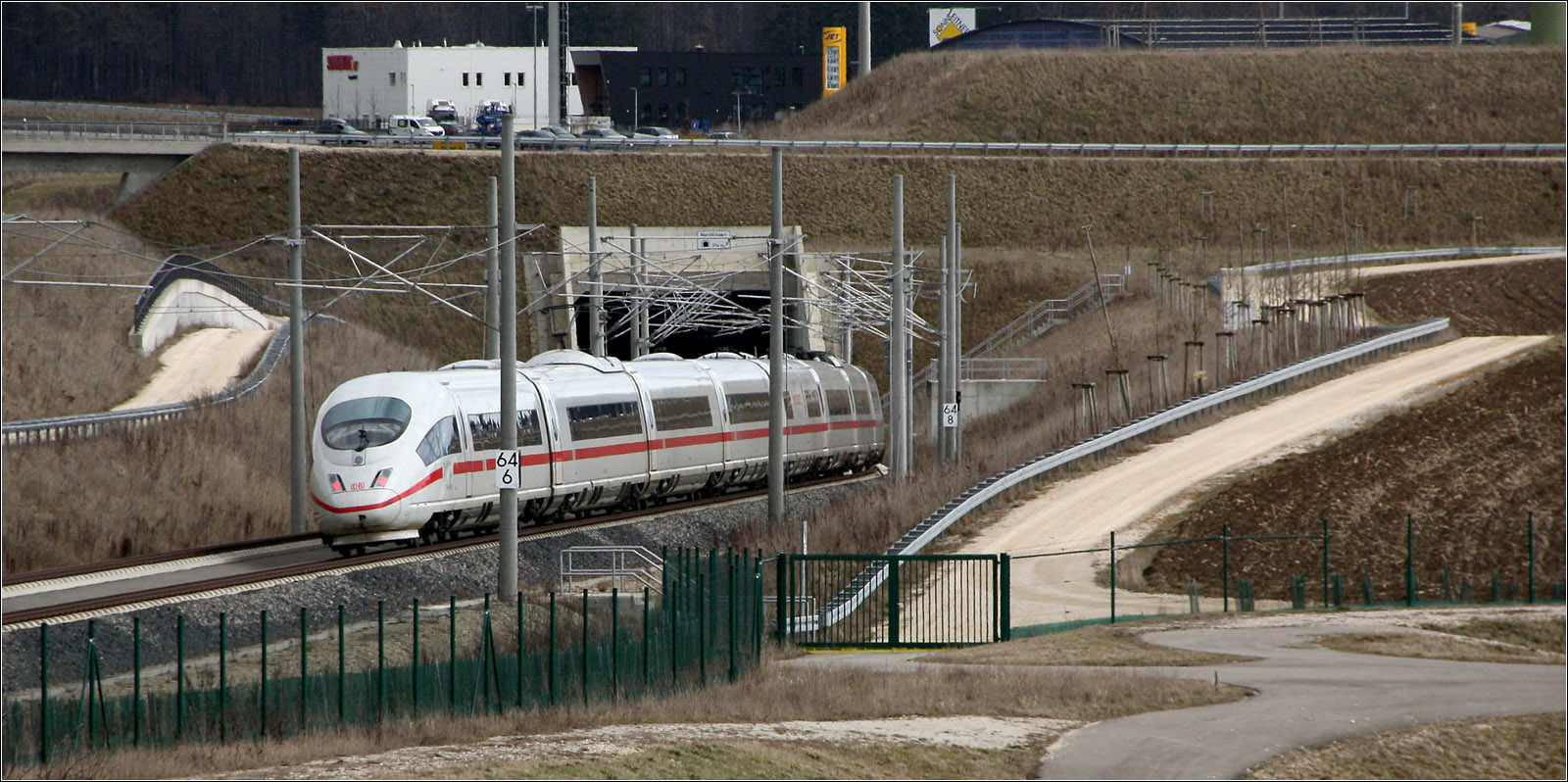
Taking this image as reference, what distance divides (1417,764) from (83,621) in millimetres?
15267

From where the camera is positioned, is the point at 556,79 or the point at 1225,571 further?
the point at 556,79

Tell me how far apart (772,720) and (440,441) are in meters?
13.0

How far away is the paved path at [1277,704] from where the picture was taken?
15.1m

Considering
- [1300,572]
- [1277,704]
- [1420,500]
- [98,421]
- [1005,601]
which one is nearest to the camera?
[1277,704]

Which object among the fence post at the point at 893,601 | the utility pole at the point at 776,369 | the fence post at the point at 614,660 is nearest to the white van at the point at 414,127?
the utility pole at the point at 776,369

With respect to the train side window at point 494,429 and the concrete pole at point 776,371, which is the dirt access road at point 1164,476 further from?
the train side window at point 494,429

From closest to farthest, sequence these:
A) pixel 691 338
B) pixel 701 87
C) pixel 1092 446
→ pixel 1092 446
pixel 691 338
pixel 701 87

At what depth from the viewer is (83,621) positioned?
19.9 meters

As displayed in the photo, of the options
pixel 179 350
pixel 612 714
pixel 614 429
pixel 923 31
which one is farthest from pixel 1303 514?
pixel 923 31

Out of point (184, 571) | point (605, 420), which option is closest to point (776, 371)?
point (605, 420)

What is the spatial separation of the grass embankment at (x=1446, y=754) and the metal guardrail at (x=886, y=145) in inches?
2467

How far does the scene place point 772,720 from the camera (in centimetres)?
1634

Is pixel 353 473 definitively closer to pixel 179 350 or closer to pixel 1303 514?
pixel 1303 514

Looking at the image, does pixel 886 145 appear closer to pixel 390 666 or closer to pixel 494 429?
pixel 494 429
